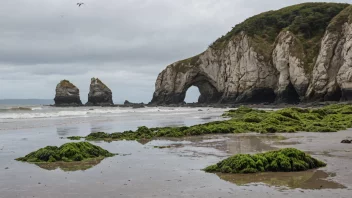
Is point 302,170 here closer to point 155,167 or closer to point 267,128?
point 155,167

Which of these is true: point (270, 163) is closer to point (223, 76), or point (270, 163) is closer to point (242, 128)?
point (242, 128)

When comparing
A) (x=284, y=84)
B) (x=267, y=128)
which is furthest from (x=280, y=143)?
(x=284, y=84)

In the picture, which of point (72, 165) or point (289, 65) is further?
point (289, 65)

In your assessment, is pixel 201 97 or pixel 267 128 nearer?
pixel 267 128

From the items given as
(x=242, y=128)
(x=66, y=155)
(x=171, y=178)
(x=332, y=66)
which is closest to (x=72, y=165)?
Answer: (x=66, y=155)

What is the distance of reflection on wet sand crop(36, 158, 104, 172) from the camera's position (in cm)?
1109

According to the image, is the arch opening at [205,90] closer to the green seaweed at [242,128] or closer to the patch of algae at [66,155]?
the green seaweed at [242,128]

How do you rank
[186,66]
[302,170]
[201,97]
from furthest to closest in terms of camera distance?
[201,97], [186,66], [302,170]

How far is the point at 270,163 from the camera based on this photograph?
1004cm

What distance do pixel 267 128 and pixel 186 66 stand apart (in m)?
69.5

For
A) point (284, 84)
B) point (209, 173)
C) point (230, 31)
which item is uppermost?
point (230, 31)

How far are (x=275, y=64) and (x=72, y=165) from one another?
62024 millimetres

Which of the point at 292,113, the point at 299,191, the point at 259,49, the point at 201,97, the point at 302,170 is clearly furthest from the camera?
the point at 201,97

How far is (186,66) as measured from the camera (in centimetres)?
8969
